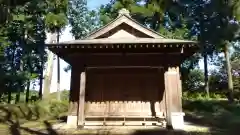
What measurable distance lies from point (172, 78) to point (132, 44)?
2839 millimetres

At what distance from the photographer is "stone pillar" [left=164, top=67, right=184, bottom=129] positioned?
13.1 meters

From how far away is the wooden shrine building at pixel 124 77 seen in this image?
1343cm

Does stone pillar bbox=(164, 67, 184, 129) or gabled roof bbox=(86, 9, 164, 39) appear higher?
gabled roof bbox=(86, 9, 164, 39)

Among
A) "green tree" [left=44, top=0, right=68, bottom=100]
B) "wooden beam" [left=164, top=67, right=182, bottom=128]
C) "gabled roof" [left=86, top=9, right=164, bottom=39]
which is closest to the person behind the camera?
"wooden beam" [left=164, top=67, right=182, bottom=128]

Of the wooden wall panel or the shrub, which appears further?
the shrub

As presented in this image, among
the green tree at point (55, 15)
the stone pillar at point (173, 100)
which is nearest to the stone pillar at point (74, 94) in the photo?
the stone pillar at point (173, 100)

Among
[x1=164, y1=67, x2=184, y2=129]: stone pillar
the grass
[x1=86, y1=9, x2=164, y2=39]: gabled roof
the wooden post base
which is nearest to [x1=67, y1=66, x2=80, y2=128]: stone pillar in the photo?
the wooden post base

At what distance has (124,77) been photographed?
14945mm

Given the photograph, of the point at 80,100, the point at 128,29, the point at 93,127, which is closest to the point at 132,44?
the point at 128,29

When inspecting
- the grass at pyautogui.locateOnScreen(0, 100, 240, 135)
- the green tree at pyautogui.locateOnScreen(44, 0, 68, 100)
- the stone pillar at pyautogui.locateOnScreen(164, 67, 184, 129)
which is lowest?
the grass at pyautogui.locateOnScreen(0, 100, 240, 135)

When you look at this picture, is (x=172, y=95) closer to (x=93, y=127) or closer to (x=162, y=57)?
(x=162, y=57)

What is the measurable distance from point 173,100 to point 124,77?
2.77 metres

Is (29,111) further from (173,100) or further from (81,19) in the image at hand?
(81,19)

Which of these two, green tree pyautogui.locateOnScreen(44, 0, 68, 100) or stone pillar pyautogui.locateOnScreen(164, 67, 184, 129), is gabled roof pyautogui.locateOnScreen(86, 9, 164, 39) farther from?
green tree pyautogui.locateOnScreen(44, 0, 68, 100)
